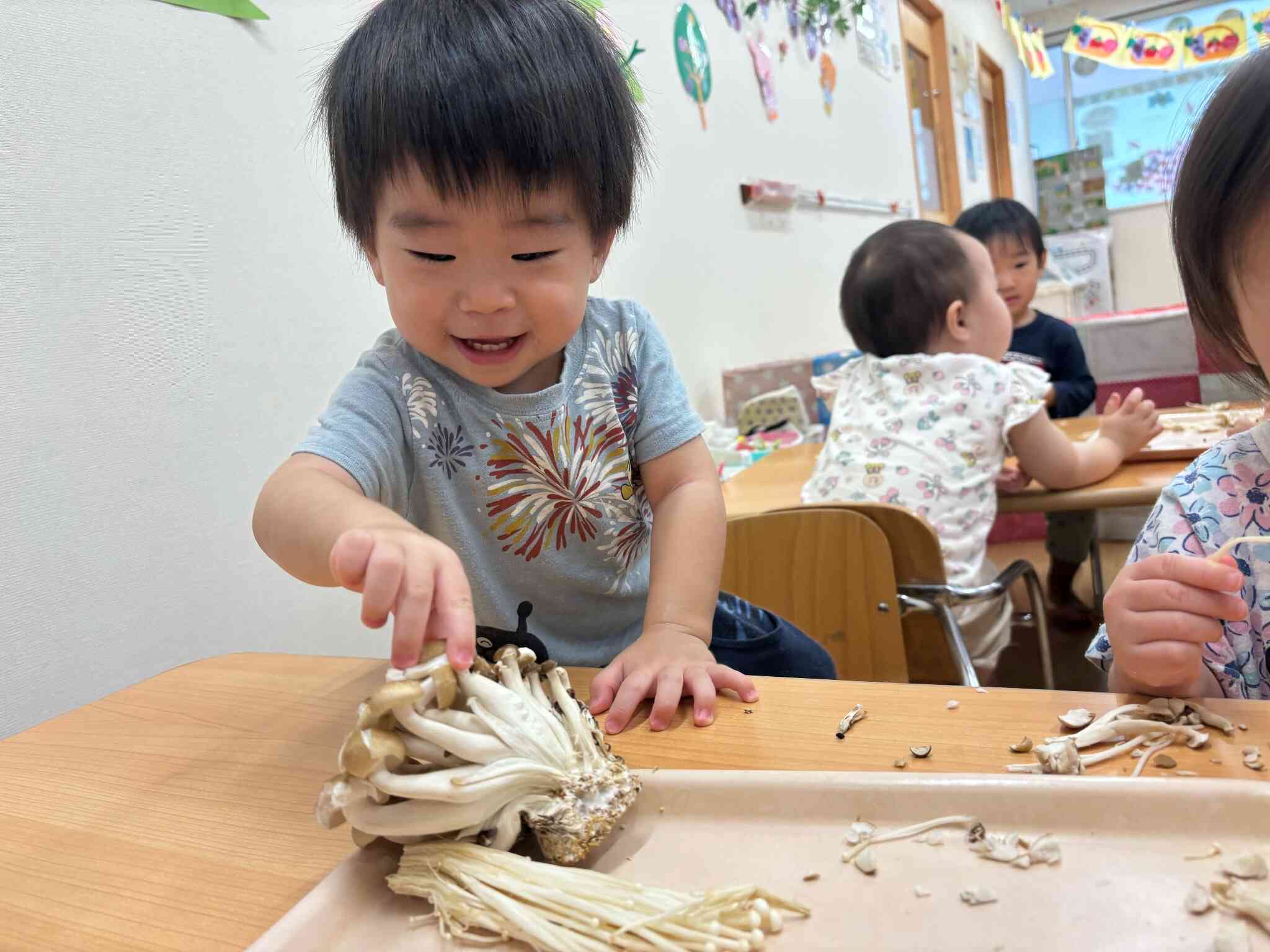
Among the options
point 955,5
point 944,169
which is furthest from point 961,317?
point 955,5

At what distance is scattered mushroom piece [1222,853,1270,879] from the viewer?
355mm

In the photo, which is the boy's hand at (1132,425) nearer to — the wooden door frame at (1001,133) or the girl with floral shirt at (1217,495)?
the girl with floral shirt at (1217,495)

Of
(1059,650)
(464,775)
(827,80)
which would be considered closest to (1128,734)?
(464,775)

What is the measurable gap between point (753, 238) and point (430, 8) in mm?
2311

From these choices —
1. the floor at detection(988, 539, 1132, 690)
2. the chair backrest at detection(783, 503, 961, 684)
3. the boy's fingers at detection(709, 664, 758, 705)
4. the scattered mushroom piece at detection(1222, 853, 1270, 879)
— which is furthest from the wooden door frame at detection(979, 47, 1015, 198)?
the scattered mushroom piece at detection(1222, 853, 1270, 879)

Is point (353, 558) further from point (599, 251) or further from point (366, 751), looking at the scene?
point (599, 251)

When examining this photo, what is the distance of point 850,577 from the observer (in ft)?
Result: 3.88

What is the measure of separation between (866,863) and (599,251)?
0.53 meters

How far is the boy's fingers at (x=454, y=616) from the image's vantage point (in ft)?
1.44

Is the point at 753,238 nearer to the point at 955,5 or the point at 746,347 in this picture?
the point at 746,347

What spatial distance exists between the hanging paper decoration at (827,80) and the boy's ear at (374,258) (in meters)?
3.09

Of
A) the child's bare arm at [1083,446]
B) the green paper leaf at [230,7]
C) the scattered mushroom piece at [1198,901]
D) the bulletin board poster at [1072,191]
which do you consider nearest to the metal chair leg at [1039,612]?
the child's bare arm at [1083,446]

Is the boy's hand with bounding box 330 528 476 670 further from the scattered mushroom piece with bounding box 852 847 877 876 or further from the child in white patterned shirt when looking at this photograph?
the child in white patterned shirt

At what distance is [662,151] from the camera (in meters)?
2.32
